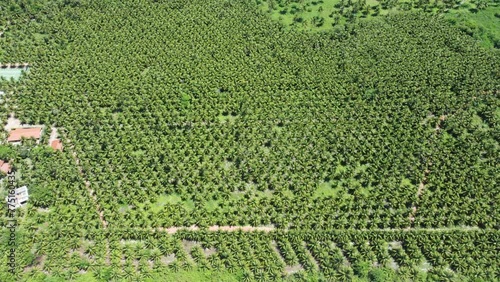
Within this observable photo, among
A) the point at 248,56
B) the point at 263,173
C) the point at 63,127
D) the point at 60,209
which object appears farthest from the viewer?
the point at 248,56

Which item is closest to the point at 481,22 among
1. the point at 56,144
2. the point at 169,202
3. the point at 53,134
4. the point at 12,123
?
the point at 169,202

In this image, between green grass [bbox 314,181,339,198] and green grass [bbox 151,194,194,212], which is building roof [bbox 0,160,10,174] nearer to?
green grass [bbox 151,194,194,212]

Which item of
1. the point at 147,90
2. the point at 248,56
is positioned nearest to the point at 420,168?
the point at 248,56

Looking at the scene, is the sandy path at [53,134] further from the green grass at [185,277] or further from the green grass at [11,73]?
the green grass at [185,277]

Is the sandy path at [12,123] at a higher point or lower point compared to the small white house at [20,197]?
higher

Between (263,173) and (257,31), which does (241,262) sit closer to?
(263,173)

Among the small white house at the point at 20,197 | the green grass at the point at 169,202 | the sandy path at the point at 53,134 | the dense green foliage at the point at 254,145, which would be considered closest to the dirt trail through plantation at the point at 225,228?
the dense green foliage at the point at 254,145
